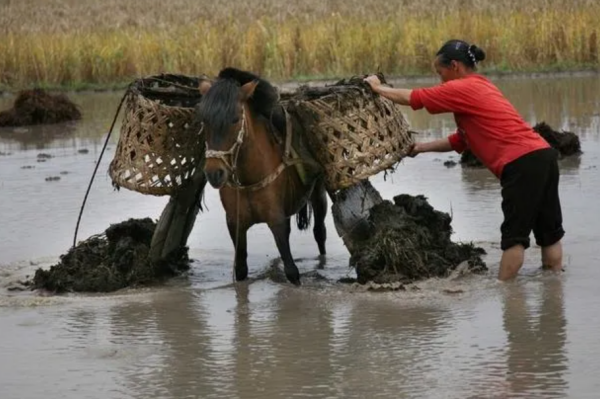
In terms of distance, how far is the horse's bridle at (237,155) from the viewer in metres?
8.38

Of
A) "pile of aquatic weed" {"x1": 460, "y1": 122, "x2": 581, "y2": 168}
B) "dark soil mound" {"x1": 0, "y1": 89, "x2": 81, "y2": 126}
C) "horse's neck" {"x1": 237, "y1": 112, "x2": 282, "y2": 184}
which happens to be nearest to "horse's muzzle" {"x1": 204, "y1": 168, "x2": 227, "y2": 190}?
"horse's neck" {"x1": 237, "y1": 112, "x2": 282, "y2": 184}

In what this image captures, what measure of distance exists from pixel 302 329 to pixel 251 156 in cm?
145

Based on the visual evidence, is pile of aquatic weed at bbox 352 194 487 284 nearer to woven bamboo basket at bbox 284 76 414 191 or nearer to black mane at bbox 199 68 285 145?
woven bamboo basket at bbox 284 76 414 191

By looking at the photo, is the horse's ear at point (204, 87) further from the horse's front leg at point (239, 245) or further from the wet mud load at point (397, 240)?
the wet mud load at point (397, 240)

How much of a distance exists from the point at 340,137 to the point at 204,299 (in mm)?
1468

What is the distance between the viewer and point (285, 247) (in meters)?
9.11

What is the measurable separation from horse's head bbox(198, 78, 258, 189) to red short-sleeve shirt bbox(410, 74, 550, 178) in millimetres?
1203

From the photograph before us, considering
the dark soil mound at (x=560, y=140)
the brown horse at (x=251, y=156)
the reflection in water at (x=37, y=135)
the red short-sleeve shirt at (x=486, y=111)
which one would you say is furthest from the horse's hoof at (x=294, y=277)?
the reflection in water at (x=37, y=135)

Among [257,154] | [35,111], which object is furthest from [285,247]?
[35,111]

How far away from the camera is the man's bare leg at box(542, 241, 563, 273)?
9.16 metres

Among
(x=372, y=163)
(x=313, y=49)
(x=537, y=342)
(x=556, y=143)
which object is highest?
Result: (x=313, y=49)

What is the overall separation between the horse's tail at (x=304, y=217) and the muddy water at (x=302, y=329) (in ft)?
0.95

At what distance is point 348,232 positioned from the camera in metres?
9.55

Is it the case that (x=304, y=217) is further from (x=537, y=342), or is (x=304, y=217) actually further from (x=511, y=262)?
(x=537, y=342)
